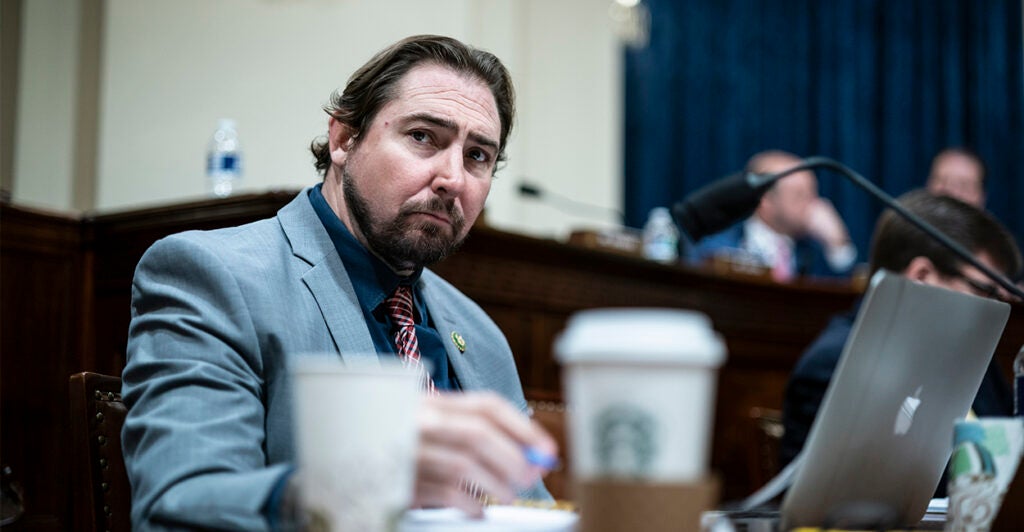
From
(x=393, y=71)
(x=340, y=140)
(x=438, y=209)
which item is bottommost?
(x=438, y=209)

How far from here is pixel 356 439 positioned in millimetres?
750

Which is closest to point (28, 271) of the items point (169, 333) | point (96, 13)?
point (96, 13)

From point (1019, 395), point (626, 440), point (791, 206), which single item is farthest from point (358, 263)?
point (791, 206)

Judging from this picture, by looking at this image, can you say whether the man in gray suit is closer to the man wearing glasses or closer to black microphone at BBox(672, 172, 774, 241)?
black microphone at BBox(672, 172, 774, 241)

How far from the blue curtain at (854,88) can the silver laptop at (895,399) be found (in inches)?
238

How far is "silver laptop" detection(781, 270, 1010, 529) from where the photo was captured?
110 centimetres

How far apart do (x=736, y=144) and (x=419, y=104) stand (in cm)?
585

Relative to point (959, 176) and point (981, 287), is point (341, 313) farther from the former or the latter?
point (959, 176)

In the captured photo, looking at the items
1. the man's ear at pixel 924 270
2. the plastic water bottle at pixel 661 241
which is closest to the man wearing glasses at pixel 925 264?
the man's ear at pixel 924 270

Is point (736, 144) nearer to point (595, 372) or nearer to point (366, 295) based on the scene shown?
point (366, 295)

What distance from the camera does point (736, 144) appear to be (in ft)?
24.3

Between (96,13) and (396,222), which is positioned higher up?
(96,13)

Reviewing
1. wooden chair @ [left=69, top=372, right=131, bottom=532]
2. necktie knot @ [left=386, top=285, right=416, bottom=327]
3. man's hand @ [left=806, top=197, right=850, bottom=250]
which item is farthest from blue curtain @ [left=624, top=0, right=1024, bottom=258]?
wooden chair @ [left=69, top=372, right=131, bottom=532]

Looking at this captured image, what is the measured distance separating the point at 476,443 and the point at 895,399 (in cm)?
54
